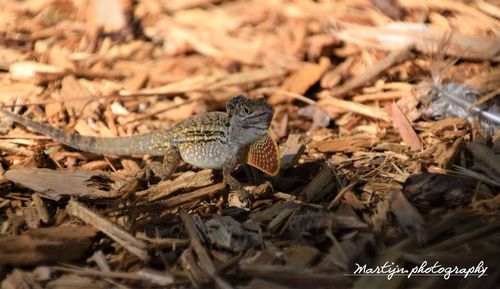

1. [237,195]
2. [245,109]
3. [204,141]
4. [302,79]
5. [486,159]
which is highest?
[245,109]

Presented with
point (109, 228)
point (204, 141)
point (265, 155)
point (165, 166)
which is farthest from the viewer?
point (204, 141)

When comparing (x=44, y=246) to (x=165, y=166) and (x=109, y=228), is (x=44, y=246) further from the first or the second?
(x=165, y=166)

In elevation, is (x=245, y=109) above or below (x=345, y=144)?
above

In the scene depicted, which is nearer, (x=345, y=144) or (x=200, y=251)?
(x=200, y=251)

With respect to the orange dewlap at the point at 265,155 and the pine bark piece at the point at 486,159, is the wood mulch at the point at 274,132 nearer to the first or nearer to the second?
the pine bark piece at the point at 486,159

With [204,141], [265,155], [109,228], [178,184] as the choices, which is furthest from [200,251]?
[204,141]

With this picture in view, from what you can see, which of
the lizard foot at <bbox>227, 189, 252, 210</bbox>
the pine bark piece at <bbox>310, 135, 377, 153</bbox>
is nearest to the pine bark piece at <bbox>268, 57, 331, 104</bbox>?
the pine bark piece at <bbox>310, 135, 377, 153</bbox>

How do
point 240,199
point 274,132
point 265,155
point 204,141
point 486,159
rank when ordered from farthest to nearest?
1. point 274,132
2. point 204,141
3. point 265,155
4. point 240,199
5. point 486,159

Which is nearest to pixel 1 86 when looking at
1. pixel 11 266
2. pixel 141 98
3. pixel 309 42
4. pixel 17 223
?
pixel 141 98
